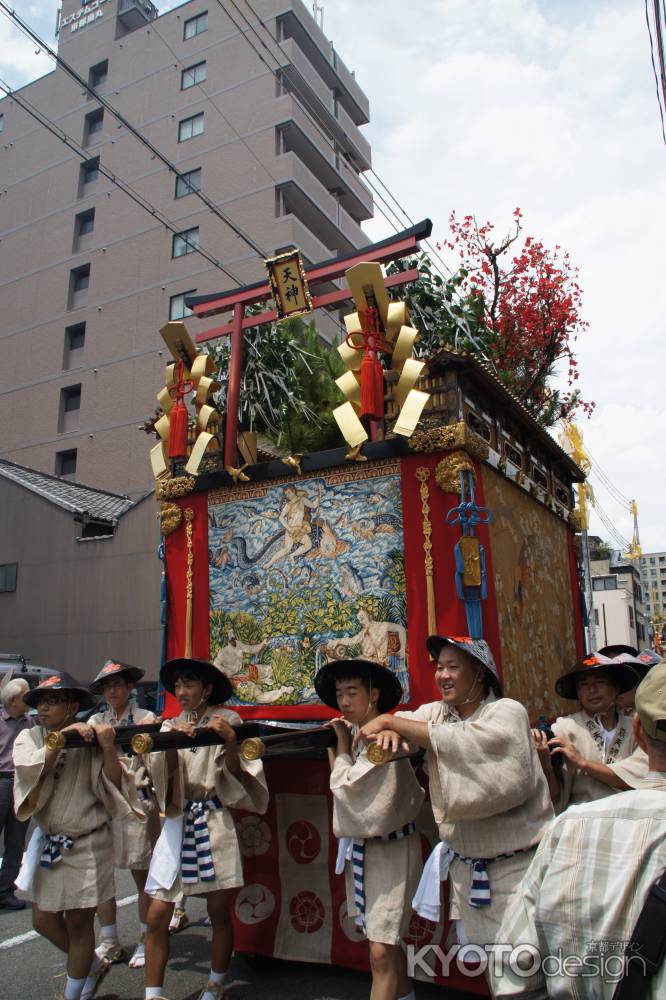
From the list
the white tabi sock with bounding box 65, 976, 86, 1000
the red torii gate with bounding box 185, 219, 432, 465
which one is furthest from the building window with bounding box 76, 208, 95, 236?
the white tabi sock with bounding box 65, 976, 86, 1000

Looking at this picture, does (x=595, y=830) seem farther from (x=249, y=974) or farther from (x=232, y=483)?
(x=232, y=483)

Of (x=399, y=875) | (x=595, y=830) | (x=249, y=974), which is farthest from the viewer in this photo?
(x=249, y=974)

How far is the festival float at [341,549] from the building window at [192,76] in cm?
2360

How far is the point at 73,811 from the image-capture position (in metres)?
4.11

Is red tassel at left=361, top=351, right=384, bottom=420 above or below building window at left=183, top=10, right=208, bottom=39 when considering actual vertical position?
below

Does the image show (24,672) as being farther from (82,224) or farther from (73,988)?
(82,224)

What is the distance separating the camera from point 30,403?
26156mm

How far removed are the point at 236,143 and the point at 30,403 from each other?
1183 cm

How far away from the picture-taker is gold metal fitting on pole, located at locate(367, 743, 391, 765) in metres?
2.98

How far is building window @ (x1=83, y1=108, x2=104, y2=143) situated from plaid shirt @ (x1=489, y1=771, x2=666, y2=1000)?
31.3 metres

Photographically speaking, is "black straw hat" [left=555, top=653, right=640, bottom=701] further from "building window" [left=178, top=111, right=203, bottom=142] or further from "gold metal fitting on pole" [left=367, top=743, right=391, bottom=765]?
"building window" [left=178, top=111, right=203, bottom=142]

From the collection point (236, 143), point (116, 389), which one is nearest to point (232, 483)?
point (116, 389)

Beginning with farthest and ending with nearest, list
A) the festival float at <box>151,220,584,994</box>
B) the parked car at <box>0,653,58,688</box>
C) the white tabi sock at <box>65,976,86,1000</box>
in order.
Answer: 1. the parked car at <box>0,653,58,688</box>
2. the festival float at <box>151,220,584,994</box>
3. the white tabi sock at <box>65,976,86,1000</box>

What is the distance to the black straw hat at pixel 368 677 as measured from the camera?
3.81 m
